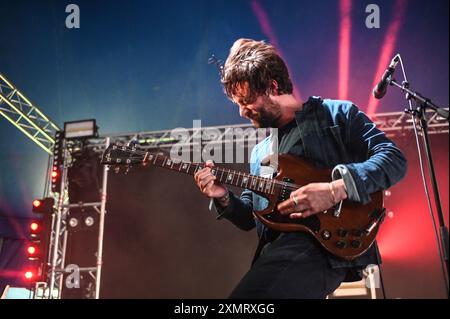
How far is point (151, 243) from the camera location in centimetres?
869

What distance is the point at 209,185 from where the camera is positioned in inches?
106

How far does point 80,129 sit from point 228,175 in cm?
608

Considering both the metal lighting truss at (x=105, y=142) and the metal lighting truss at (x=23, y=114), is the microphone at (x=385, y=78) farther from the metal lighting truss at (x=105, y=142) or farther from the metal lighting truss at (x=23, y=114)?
the metal lighting truss at (x=105, y=142)

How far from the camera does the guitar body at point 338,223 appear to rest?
7.16 feet

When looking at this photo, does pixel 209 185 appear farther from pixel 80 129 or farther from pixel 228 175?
pixel 80 129

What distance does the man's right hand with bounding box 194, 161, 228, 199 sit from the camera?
268 cm

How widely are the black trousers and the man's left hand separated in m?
0.14

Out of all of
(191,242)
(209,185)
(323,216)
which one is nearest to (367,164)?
(323,216)

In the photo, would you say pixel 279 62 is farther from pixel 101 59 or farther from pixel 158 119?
pixel 158 119

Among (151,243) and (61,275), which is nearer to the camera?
(61,275)

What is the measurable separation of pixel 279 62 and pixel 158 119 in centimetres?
619

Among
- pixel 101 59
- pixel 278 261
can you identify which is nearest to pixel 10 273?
pixel 278 261

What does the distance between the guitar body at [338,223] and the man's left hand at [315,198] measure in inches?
3.1

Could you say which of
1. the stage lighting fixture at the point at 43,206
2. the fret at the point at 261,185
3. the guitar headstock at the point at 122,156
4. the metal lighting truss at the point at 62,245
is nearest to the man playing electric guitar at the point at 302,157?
the fret at the point at 261,185
